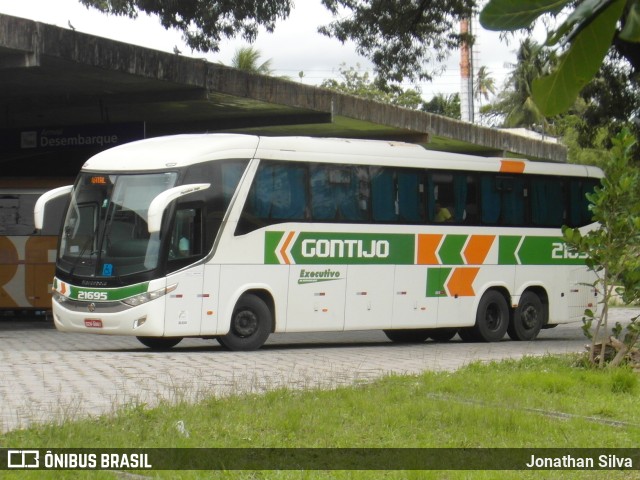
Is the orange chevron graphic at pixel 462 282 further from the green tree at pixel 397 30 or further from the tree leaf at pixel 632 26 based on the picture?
the tree leaf at pixel 632 26

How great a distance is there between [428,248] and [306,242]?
2.60 metres

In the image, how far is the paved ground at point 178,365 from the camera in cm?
979

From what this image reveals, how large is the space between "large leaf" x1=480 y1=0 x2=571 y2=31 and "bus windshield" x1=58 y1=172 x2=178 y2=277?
48.3ft

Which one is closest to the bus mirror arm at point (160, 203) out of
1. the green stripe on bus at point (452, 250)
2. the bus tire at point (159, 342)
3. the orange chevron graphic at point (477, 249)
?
the bus tire at point (159, 342)

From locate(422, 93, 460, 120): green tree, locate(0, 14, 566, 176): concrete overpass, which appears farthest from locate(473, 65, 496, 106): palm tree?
locate(0, 14, 566, 176): concrete overpass

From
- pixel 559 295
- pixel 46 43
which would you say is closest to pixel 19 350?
pixel 46 43

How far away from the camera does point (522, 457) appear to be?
710cm

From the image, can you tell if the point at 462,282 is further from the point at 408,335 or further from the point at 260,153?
the point at 260,153

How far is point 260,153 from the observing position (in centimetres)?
1723

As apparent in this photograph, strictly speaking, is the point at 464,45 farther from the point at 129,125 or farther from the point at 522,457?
the point at 522,457

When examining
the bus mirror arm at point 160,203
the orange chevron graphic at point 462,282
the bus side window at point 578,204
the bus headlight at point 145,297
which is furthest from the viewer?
the bus side window at point 578,204

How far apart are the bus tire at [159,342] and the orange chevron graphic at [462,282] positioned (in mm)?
4917

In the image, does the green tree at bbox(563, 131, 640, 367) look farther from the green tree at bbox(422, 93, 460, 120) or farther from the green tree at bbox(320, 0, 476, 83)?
the green tree at bbox(422, 93, 460, 120)

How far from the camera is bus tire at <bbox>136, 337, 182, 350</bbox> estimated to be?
17797 mm
